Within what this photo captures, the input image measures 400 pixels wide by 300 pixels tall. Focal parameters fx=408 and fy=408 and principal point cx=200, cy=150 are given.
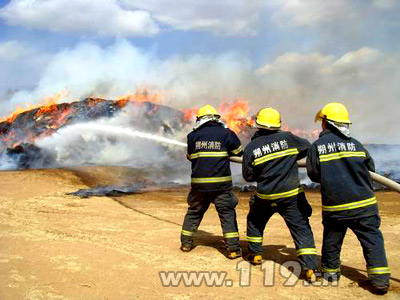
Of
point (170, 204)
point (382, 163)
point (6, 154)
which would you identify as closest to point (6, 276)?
point (170, 204)

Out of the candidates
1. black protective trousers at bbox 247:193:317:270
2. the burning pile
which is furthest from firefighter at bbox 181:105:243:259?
the burning pile

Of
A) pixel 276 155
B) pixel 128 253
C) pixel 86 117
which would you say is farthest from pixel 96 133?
pixel 276 155

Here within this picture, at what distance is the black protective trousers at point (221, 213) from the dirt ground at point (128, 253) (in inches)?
9.6

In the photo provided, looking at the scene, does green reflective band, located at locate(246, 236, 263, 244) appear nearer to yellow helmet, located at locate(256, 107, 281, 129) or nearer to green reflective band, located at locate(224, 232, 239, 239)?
green reflective band, located at locate(224, 232, 239, 239)

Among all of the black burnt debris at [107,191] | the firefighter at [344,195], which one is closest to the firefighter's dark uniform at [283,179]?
the firefighter at [344,195]

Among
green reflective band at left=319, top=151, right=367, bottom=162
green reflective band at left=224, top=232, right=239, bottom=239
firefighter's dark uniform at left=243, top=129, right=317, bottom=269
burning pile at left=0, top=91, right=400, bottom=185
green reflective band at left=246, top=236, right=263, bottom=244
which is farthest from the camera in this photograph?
burning pile at left=0, top=91, right=400, bottom=185

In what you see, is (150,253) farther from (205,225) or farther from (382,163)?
(382,163)

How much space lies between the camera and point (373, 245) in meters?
3.88

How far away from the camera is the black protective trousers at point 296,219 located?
427 cm

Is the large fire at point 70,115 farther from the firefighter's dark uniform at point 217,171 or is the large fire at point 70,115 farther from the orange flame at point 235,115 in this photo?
the firefighter's dark uniform at point 217,171

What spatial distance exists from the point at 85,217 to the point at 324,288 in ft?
16.6

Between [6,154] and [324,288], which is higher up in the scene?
[6,154]

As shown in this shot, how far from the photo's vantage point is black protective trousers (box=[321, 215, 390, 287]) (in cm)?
384

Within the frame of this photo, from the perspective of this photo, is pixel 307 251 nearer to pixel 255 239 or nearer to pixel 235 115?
pixel 255 239
